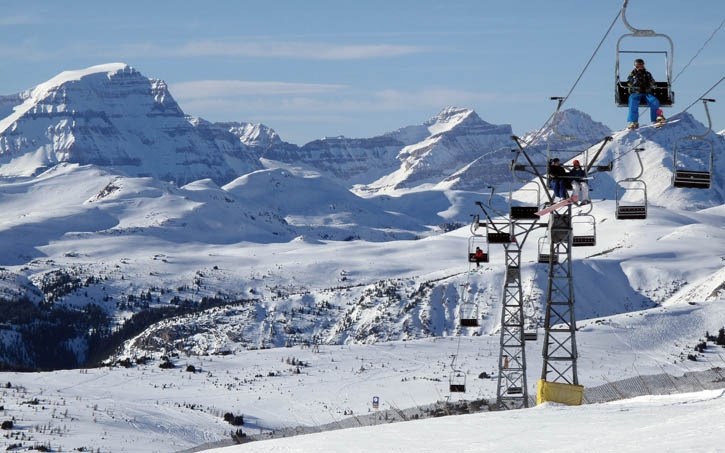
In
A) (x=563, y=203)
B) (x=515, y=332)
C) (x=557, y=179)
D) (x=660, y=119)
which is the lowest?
(x=515, y=332)

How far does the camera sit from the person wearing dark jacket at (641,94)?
2850 cm

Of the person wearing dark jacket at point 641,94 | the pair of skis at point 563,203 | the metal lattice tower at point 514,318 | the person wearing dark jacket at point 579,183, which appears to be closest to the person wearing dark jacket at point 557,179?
the pair of skis at point 563,203

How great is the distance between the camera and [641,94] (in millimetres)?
28562

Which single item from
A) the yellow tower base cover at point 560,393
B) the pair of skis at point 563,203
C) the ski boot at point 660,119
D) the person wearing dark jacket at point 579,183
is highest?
the ski boot at point 660,119

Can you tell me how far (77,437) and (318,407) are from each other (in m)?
22.3

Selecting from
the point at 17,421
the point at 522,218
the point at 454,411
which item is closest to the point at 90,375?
the point at 17,421

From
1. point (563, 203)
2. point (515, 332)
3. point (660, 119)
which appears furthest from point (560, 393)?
point (515, 332)

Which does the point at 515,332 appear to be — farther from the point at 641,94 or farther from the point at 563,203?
the point at 641,94

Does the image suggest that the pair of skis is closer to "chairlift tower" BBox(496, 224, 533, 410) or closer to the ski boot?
the ski boot

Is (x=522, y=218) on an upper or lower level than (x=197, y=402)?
upper

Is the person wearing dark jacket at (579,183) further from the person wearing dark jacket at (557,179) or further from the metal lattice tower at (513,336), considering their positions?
the metal lattice tower at (513,336)

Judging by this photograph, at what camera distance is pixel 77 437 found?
200ft

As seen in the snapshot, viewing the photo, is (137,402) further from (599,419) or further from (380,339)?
(380,339)

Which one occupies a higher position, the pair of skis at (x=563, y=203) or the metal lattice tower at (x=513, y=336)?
the pair of skis at (x=563, y=203)
